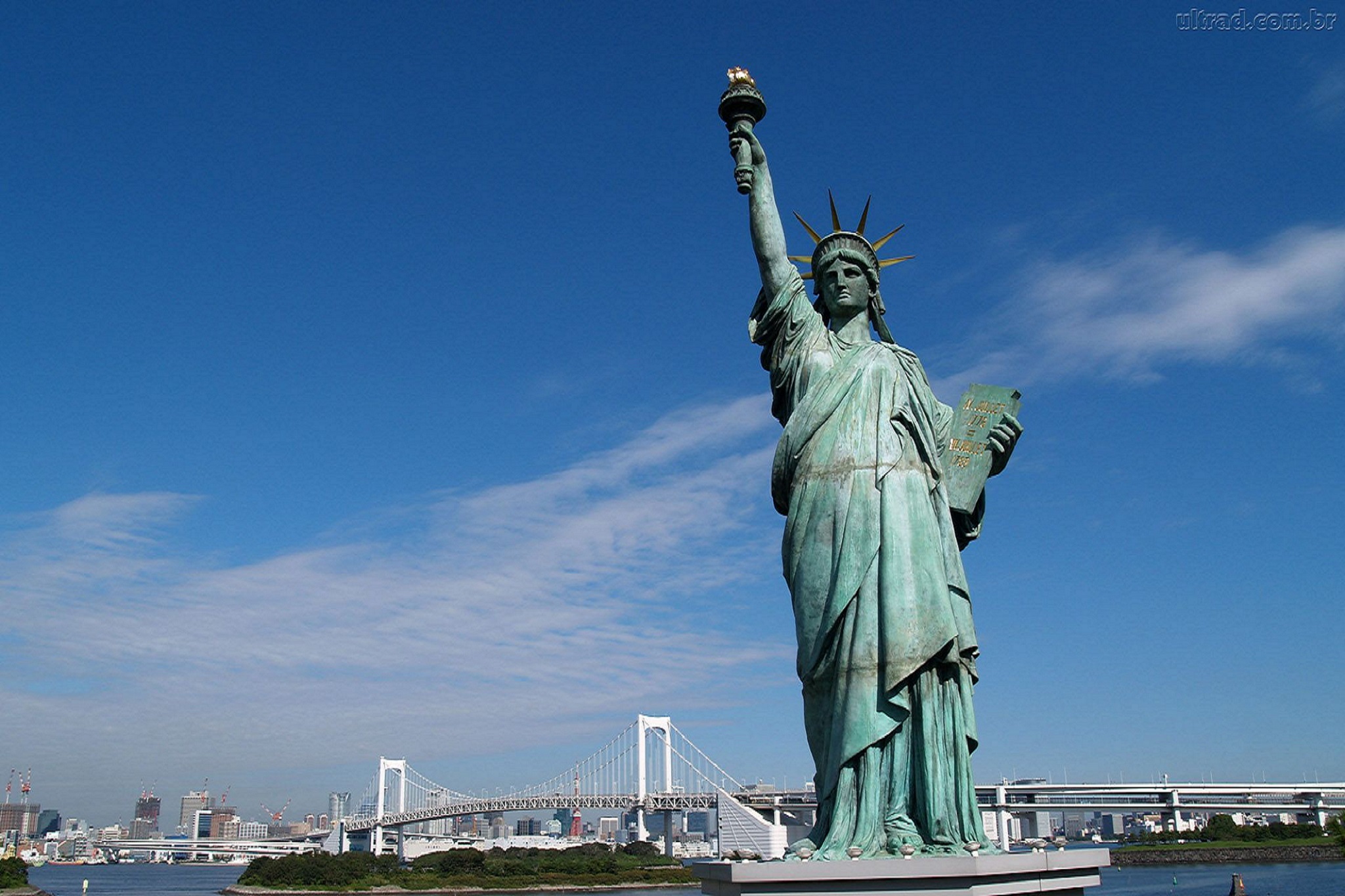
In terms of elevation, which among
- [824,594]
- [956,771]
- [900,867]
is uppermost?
[824,594]

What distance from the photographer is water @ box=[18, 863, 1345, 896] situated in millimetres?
47625

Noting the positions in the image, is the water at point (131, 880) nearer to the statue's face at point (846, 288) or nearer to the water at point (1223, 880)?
the water at point (1223, 880)

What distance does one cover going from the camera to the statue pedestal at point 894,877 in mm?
6715

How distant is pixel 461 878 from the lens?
60.6m

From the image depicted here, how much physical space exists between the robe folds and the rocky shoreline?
7360 centimetres

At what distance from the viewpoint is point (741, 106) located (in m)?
9.72

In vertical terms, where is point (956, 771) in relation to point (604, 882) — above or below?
above

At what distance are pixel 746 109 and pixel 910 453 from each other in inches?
140

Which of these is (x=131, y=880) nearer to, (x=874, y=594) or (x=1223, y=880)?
(x=1223, y=880)

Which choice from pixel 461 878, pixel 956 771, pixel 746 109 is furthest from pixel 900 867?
pixel 461 878

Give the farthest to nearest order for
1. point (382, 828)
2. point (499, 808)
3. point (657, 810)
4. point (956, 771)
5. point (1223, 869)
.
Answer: point (382, 828), point (499, 808), point (657, 810), point (1223, 869), point (956, 771)

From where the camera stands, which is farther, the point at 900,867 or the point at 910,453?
the point at 910,453

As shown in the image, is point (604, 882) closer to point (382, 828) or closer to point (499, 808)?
point (499, 808)

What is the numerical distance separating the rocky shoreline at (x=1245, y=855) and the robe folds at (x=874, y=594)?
241ft
